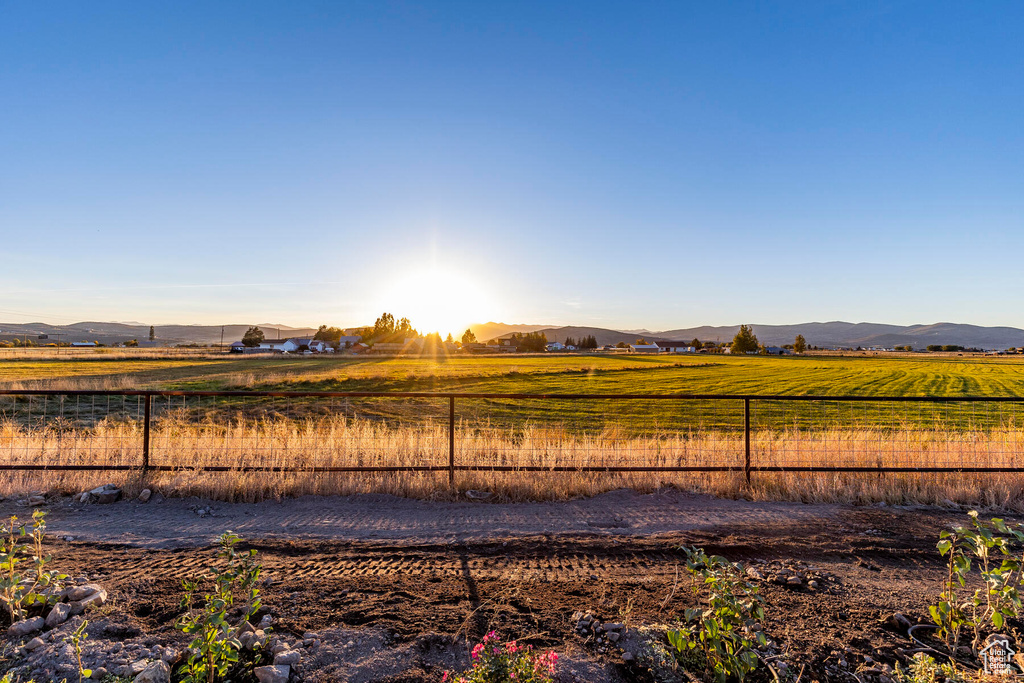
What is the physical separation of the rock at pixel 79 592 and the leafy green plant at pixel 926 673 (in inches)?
225

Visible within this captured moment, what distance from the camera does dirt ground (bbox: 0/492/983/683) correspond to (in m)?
3.68

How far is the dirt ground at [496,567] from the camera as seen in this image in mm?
3682

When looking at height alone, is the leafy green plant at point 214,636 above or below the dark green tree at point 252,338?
below

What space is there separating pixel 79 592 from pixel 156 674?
1.49 meters

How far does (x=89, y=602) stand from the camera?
13.0ft

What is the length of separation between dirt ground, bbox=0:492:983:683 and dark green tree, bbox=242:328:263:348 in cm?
15285

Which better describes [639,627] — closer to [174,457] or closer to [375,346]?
[174,457]

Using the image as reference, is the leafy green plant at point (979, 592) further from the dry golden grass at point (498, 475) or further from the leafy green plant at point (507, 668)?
the dry golden grass at point (498, 475)

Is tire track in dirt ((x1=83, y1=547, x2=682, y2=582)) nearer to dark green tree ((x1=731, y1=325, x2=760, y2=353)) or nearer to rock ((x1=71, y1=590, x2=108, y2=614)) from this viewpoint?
rock ((x1=71, y1=590, x2=108, y2=614))

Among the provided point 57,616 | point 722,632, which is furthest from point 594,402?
point 57,616

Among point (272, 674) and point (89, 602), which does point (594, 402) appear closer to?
point (89, 602)

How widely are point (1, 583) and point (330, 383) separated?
37.1 meters

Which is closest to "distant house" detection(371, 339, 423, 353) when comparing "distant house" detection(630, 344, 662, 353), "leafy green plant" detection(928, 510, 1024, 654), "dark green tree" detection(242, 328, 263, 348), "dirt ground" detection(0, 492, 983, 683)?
"dark green tree" detection(242, 328, 263, 348)

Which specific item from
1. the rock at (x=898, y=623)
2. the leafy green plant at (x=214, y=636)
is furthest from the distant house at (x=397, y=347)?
the rock at (x=898, y=623)
